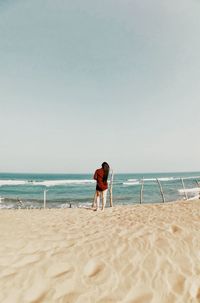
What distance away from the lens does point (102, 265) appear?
3.61 m

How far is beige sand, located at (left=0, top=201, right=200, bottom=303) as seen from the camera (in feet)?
9.39

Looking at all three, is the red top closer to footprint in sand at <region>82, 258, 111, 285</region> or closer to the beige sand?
the beige sand

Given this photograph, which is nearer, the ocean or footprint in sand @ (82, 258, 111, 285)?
footprint in sand @ (82, 258, 111, 285)

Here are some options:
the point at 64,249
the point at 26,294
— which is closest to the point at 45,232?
the point at 64,249

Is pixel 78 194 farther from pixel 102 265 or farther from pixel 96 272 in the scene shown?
pixel 96 272

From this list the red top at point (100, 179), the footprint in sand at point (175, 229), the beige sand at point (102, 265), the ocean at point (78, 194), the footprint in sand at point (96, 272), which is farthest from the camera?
the ocean at point (78, 194)

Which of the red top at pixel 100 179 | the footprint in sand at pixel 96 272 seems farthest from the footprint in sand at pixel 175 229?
the red top at pixel 100 179

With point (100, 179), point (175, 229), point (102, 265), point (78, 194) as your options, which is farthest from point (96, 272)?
point (78, 194)

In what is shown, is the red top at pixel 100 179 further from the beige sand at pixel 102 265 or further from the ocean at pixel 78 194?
the beige sand at pixel 102 265

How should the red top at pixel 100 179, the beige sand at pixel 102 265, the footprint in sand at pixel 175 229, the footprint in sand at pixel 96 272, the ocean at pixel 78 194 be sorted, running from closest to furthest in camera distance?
A: 1. the beige sand at pixel 102 265
2. the footprint in sand at pixel 96 272
3. the footprint in sand at pixel 175 229
4. the red top at pixel 100 179
5. the ocean at pixel 78 194

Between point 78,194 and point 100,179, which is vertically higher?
point 100,179

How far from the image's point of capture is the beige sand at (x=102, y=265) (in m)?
2.86

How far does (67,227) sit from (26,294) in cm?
319

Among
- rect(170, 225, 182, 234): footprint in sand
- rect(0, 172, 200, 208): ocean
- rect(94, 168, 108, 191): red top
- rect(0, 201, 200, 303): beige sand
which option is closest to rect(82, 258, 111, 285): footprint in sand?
rect(0, 201, 200, 303): beige sand
